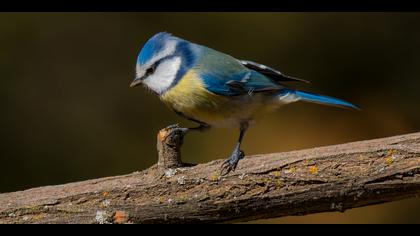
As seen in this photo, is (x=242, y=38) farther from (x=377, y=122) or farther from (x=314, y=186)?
(x=314, y=186)

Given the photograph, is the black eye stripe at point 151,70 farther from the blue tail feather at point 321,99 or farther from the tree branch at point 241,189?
the blue tail feather at point 321,99

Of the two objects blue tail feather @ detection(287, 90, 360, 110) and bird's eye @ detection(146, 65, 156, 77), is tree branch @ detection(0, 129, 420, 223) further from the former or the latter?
blue tail feather @ detection(287, 90, 360, 110)

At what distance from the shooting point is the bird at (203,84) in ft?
9.21

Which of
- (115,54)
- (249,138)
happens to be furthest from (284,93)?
(115,54)

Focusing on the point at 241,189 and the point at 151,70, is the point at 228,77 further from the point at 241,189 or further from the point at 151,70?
the point at 241,189

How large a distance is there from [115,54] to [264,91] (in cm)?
161

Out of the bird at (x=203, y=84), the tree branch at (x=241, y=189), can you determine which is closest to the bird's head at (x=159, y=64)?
the bird at (x=203, y=84)


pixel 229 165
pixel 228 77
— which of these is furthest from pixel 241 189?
pixel 228 77

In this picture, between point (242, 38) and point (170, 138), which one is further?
point (242, 38)

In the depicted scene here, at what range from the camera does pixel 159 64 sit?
2.86 m

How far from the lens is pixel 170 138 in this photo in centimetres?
247

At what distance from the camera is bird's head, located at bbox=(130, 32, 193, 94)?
2.84m

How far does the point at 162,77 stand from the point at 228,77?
10.4 inches

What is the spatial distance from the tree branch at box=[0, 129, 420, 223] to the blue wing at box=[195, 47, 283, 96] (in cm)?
43
